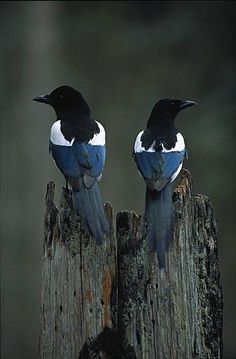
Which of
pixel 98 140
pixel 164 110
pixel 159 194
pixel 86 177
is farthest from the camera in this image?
pixel 164 110

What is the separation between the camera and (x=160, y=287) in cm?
239

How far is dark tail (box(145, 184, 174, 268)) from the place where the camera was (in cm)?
237

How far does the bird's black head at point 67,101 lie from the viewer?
2.92 metres

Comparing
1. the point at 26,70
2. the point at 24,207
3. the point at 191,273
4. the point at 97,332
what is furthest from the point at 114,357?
the point at 26,70

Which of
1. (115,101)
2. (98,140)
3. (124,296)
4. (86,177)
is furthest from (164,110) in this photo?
(115,101)

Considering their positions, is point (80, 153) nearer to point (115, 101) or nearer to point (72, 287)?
point (72, 287)

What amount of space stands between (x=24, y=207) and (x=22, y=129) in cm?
31

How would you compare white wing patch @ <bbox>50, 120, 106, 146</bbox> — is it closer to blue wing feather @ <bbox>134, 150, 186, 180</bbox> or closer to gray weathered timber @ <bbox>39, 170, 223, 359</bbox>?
blue wing feather @ <bbox>134, 150, 186, 180</bbox>

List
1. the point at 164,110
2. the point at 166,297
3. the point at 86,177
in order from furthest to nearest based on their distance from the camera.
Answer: the point at 164,110 < the point at 86,177 < the point at 166,297

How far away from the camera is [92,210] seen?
8.11ft

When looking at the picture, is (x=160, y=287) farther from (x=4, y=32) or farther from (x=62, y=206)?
(x=4, y=32)

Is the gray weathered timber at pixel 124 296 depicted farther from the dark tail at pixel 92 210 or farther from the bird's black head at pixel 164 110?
the bird's black head at pixel 164 110

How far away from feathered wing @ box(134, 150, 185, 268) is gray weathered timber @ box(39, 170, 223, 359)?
0.03 metres

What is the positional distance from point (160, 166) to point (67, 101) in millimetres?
455
